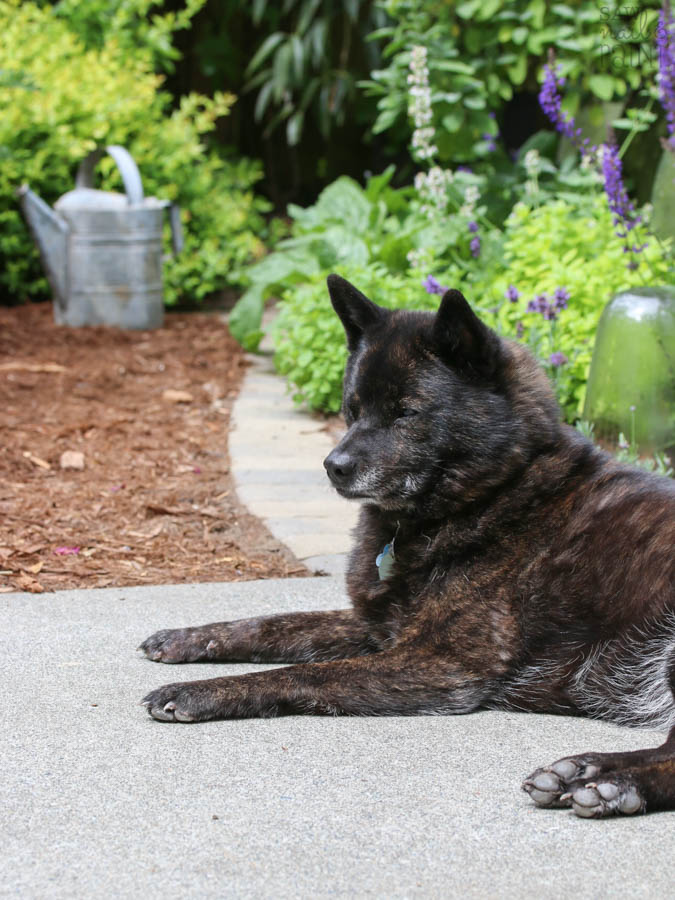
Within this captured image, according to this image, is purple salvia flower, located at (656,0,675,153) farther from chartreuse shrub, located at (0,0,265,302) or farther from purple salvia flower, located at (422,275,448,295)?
chartreuse shrub, located at (0,0,265,302)

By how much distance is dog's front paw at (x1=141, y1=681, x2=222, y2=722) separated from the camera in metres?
2.67

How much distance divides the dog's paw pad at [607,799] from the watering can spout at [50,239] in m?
5.79

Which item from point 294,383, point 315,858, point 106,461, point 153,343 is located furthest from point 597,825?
point 153,343

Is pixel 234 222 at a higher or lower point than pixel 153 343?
higher

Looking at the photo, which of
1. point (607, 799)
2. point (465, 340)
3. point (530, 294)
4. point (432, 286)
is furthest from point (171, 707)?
point (530, 294)

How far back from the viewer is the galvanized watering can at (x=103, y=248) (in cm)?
729

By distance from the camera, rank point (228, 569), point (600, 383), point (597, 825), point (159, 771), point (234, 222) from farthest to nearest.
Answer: point (234, 222)
point (600, 383)
point (228, 569)
point (159, 771)
point (597, 825)

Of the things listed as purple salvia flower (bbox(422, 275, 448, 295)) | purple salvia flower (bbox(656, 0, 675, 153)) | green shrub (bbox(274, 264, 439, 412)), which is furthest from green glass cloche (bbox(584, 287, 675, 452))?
green shrub (bbox(274, 264, 439, 412))

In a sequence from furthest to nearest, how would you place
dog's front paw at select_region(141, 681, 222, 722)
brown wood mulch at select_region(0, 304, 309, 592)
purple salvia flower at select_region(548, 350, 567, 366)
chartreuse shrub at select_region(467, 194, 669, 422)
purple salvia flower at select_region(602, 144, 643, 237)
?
1. chartreuse shrub at select_region(467, 194, 669, 422)
2. purple salvia flower at select_region(548, 350, 567, 366)
3. purple salvia flower at select_region(602, 144, 643, 237)
4. brown wood mulch at select_region(0, 304, 309, 592)
5. dog's front paw at select_region(141, 681, 222, 722)

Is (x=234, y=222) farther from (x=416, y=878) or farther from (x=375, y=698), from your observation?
(x=416, y=878)

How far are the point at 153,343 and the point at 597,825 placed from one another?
5428 mm

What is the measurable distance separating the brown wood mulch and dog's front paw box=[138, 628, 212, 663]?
652mm

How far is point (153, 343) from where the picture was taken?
719 centimetres

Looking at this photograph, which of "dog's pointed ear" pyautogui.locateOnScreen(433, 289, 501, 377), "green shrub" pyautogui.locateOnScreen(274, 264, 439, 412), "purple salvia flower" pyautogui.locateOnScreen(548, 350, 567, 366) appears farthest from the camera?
"green shrub" pyautogui.locateOnScreen(274, 264, 439, 412)
